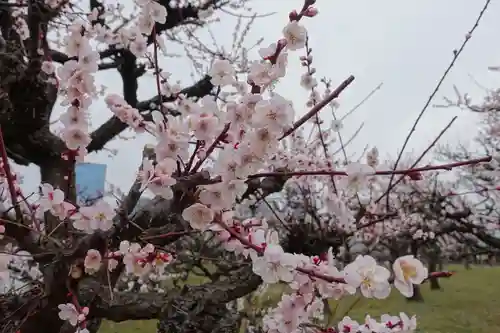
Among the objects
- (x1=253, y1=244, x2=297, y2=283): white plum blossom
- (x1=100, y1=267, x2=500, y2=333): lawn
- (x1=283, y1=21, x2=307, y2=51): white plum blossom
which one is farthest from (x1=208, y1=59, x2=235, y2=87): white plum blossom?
(x1=100, y1=267, x2=500, y2=333): lawn

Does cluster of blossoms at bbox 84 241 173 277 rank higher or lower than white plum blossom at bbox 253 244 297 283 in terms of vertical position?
higher

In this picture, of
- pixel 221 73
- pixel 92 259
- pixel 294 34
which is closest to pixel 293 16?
pixel 294 34

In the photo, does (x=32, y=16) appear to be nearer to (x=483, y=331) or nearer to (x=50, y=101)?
(x=50, y=101)

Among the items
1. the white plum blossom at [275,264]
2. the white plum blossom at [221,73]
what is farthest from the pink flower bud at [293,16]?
the white plum blossom at [275,264]

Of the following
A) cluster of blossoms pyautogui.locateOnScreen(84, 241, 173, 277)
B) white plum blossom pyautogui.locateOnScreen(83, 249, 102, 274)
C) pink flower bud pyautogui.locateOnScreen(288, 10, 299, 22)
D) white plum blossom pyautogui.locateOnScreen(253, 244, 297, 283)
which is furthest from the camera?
cluster of blossoms pyautogui.locateOnScreen(84, 241, 173, 277)

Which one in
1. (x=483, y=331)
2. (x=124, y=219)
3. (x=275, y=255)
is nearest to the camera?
(x=275, y=255)

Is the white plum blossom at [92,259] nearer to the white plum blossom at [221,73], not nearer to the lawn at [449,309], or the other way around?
the white plum blossom at [221,73]

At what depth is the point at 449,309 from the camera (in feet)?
35.1

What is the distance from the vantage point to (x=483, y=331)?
8102mm

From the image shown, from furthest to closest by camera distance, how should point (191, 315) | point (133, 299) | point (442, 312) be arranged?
point (442, 312)
point (191, 315)
point (133, 299)

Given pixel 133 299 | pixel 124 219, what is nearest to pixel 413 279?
pixel 124 219

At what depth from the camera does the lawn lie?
8.20m

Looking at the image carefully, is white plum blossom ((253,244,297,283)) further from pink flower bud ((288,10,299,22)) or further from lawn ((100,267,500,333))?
lawn ((100,267,500,333))

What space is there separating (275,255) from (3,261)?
826 mm
